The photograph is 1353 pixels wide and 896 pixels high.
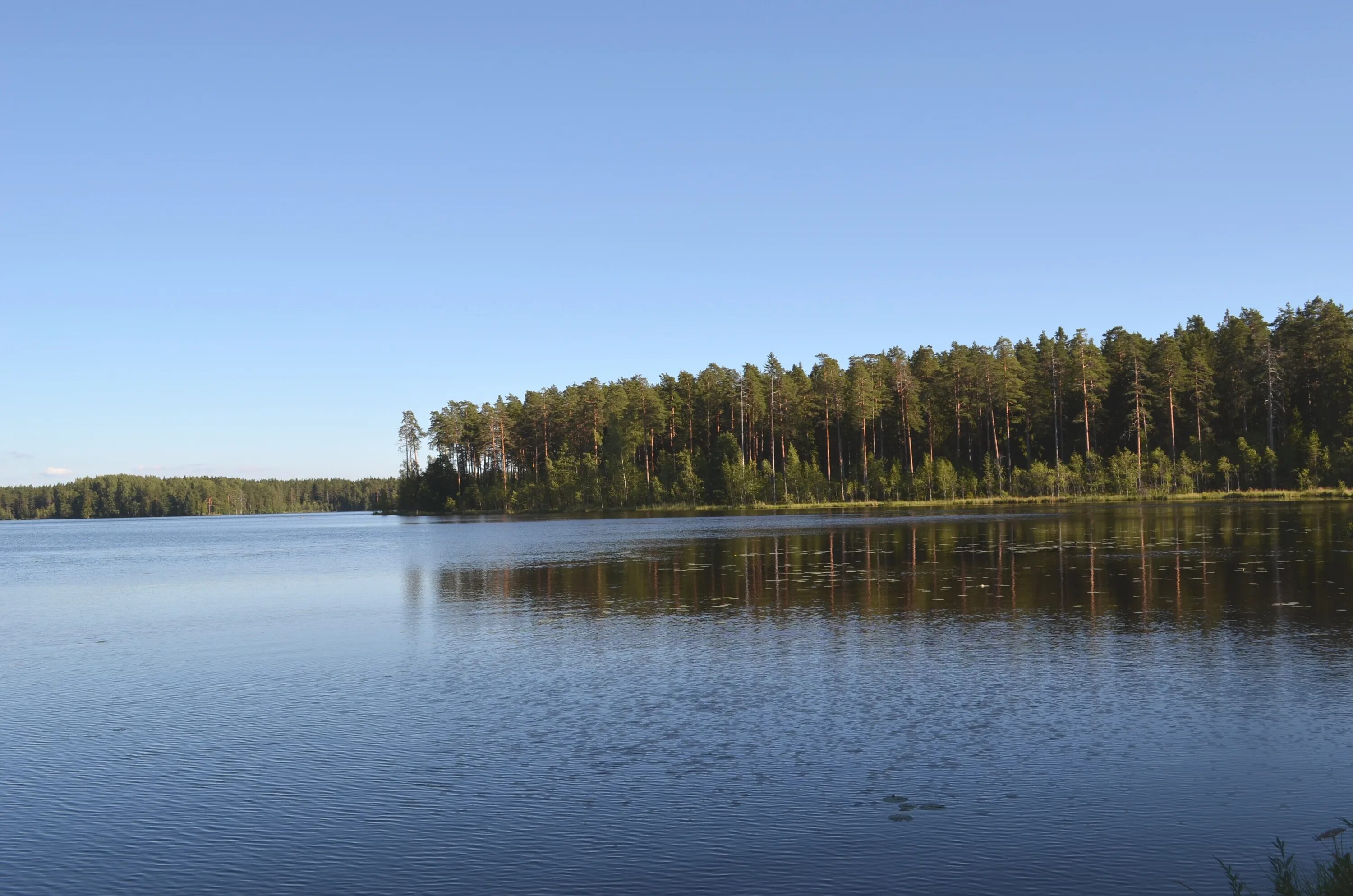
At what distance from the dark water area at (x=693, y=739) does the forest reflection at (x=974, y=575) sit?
1.07 ft

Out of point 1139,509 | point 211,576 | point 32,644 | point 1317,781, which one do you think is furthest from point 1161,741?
point 1139,509

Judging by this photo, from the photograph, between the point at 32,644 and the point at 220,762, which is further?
the point at 32,644

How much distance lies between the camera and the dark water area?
1054cm

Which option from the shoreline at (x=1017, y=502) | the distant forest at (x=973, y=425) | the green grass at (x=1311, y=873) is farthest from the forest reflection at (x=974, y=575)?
the distant forest at (x=973, y=425)

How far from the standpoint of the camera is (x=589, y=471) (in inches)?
5851

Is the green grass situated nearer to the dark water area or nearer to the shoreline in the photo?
the dark water area

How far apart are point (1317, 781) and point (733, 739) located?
25.0 ft

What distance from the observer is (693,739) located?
49.7 feet

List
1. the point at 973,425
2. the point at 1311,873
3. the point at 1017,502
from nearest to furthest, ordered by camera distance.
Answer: the point at 1311,873 < the point at 1017,502 < the point at 973,425

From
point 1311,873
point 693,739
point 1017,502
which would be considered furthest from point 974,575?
point 1017,502

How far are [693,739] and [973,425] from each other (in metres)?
128

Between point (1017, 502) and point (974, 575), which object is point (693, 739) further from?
point (1017, 502)

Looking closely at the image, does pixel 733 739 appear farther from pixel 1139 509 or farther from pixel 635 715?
pixel 1139 509

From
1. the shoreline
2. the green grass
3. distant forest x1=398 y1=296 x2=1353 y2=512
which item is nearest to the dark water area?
the green grass
